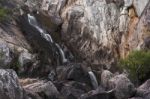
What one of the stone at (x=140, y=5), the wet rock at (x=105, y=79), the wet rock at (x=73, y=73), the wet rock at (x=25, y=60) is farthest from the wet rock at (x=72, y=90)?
the stone at (x=140, y=5)

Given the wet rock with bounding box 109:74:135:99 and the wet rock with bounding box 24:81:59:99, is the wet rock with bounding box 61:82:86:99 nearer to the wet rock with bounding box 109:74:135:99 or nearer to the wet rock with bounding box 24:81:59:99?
the wet rock with bounding box 24:81:59:99

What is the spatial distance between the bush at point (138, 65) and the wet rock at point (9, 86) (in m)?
23.3

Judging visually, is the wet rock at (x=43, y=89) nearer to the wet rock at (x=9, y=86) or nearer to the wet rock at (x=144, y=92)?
the wet rock at (x=9, y=86)

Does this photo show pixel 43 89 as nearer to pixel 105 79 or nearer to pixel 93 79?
pixel 105 79

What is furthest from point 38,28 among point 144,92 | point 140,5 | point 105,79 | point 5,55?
point 144,92

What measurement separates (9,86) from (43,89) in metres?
10.9

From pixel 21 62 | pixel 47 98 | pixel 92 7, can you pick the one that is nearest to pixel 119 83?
pixel 47 98

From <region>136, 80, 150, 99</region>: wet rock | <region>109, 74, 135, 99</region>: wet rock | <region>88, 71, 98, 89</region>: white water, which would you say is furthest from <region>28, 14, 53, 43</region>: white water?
<region>136, 80, 150, 99</region>: wet rock

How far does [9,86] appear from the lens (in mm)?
34406

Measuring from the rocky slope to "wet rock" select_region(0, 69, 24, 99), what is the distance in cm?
1236

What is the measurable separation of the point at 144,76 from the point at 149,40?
6.62 metres

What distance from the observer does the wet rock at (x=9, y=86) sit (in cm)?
3366

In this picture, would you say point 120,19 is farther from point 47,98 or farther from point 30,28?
point 47,98

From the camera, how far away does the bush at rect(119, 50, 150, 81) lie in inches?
2185
